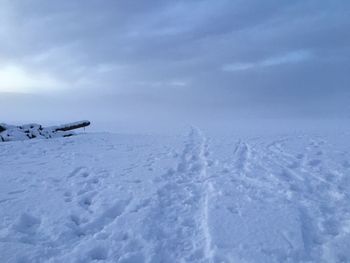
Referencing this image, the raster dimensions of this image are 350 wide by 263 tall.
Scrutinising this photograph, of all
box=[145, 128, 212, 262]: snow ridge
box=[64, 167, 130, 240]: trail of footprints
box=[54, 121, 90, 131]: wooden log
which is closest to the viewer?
box=[145, 128, 212, 262]: snow ridge

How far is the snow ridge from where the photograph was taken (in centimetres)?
480

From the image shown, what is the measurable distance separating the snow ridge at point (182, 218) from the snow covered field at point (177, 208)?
19 millimetres

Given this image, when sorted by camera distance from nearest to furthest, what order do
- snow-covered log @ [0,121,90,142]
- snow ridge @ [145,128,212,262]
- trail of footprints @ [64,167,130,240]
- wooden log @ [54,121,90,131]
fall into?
snow ridge @ [145,128,212,262], trail of footprints @ [64,167,130,240], snow-covered log @ [0,121,90,142], wooden log @ [54,121,90,131]

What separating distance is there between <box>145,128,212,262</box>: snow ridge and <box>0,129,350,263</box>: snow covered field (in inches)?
0.7

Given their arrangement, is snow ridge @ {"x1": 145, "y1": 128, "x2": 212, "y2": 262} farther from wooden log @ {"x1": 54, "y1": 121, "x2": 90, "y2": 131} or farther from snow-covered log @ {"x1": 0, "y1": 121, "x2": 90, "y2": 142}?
wooden log @ {"x1": 54, "y1": 121, "x2": 90, "y2": 131}

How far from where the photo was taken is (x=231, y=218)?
6.00 metres

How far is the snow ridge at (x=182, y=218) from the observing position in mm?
4797

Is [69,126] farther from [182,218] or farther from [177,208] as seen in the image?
[182,218]

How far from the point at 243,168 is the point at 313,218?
155 inches

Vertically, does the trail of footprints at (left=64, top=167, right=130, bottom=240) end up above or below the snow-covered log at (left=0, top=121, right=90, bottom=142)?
below

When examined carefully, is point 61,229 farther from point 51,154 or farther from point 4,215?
point 51,154

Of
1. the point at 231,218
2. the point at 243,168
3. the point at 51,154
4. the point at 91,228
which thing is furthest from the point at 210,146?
the point at 91,228

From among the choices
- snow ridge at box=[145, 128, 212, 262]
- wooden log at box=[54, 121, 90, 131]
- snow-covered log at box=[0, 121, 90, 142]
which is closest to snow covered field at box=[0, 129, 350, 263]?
snow ridge at box=[145, 128, 212, 262]

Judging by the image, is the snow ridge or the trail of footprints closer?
the snow ridge
